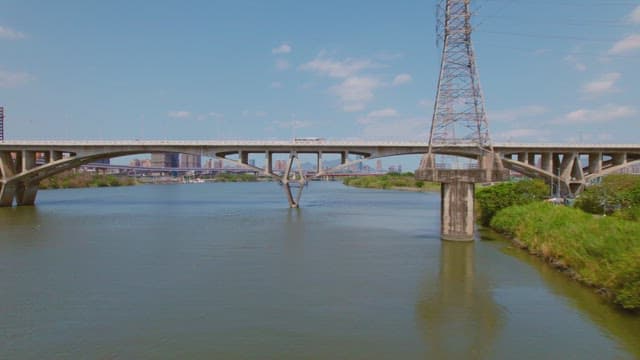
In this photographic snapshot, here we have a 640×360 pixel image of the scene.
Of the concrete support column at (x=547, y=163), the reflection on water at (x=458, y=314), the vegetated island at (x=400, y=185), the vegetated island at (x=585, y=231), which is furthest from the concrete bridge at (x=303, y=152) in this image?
the vegetated island at (x=400, y=185)

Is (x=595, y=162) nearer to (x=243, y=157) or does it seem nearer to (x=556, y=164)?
(x=556, y=164)

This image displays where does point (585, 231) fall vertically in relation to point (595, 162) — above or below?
below

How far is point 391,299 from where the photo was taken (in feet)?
56.6

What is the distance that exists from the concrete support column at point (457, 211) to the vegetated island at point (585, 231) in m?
3.09

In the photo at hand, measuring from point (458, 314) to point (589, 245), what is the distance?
657 centimetres

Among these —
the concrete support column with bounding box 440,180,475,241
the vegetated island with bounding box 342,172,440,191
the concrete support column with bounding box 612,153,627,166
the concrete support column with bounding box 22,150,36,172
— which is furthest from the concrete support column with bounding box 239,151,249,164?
the vegetated island with bounding box 342,172,440,191

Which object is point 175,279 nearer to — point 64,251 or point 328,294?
point 328,294

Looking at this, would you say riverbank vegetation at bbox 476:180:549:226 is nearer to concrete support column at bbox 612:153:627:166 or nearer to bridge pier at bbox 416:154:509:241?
bridge pier at bbox 416:154:509:241

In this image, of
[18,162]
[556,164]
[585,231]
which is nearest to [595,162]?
[556,164]

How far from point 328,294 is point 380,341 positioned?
16.0 ft

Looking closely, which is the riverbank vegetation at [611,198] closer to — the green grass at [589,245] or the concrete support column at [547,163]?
the green grass at [589,245]

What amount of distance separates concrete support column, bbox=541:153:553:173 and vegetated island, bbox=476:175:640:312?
13.5 meters

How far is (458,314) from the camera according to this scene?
622 inches

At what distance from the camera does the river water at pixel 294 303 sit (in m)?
12.8
